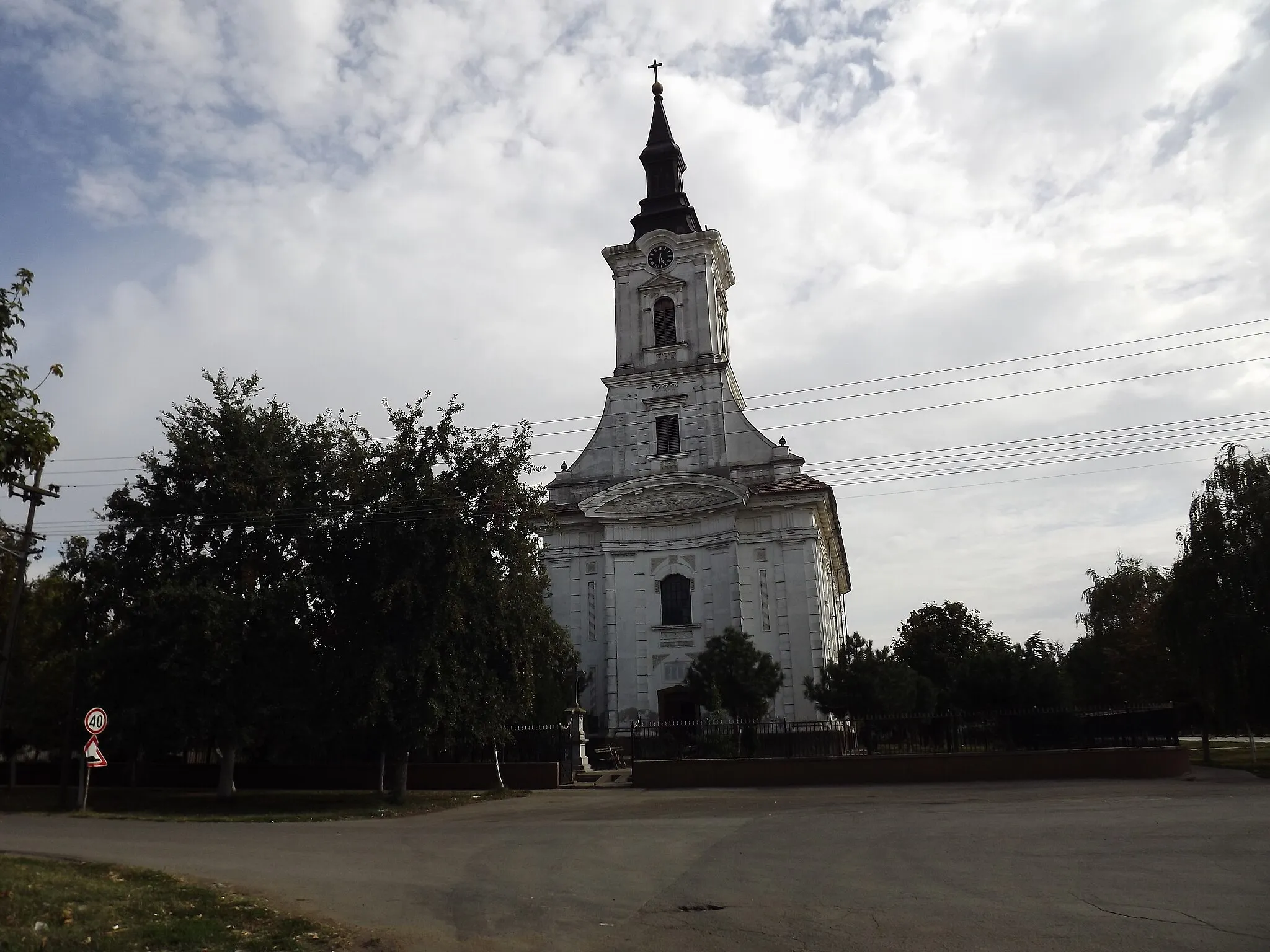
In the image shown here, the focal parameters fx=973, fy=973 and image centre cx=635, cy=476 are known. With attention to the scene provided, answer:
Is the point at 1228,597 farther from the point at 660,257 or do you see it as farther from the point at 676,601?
the point at 660,257

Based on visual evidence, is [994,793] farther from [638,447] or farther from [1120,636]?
[1120,636]

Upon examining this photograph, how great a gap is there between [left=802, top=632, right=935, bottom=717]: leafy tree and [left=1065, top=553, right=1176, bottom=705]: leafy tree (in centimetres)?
1441

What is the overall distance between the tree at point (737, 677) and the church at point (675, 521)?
3416mm

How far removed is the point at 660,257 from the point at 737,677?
69.1ft

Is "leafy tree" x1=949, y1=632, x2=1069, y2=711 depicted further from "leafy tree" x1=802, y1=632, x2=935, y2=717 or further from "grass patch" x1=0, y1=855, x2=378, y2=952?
"grass patch" x1=0, y1=855, x2=378, y2=952

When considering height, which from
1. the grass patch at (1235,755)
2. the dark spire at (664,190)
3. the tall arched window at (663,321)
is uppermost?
the dark spire at (664,190)

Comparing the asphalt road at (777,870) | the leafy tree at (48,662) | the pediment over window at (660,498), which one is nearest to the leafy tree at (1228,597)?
the asphalt road at (777,870)

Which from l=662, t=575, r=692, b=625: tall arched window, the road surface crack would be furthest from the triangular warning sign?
l=662, t=575, r=692, b=625: tall arched window

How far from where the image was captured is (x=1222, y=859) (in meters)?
11.2

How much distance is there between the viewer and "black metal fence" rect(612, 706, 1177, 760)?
25.6m

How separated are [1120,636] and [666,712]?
85.1 ft

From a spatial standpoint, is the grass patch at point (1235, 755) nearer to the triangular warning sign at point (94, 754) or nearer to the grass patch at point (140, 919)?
the grass patch at point (140, 919)

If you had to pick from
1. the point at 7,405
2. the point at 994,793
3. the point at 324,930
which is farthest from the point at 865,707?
the point at 7,405

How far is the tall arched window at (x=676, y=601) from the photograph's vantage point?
41.1 meters
